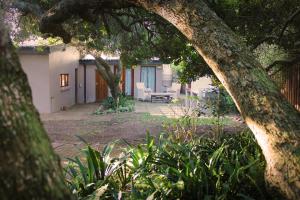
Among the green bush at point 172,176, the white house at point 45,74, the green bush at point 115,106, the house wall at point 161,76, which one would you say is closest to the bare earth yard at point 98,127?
the green bush at point 115,106

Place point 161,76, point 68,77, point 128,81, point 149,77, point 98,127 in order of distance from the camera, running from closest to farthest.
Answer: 1. point 98,127
2. point 68,77
3. point 128,81
4. point 149,77
5. point 161,76

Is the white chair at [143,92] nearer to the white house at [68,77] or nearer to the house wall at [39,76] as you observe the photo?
the white house at [68,77]

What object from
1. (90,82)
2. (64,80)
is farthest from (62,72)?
(90,82)

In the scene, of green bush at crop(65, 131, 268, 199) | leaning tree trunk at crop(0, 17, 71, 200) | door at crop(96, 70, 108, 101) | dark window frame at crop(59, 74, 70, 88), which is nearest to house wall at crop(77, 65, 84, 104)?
door at crop(96, 70, 108, 101)

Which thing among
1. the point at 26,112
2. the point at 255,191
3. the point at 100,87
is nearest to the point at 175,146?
the point at 255,191

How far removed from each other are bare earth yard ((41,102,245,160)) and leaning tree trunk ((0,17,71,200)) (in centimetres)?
902

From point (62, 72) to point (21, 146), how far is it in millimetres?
A: 22975

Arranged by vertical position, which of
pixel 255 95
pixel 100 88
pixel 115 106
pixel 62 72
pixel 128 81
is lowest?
pixel 115 106

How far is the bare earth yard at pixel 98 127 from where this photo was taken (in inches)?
503

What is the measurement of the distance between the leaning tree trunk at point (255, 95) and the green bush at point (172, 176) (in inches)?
24.2

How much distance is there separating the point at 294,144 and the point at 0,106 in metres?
3.03

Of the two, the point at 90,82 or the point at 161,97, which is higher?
the point at 90,82

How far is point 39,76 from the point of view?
21.4 m

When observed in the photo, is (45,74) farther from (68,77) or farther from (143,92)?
(143,92)
